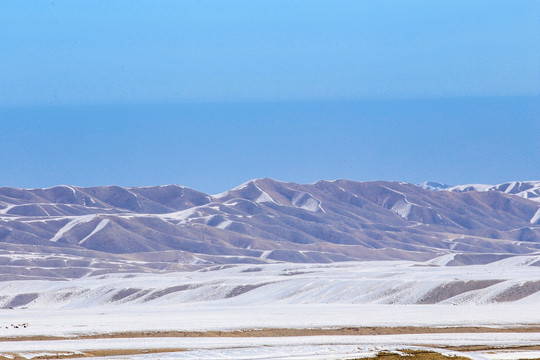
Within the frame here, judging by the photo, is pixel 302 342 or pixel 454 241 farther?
pixel 454 241

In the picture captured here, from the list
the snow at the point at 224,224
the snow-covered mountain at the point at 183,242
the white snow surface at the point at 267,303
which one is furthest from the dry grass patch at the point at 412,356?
the snow at the point at 224,224

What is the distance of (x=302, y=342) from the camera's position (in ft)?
121

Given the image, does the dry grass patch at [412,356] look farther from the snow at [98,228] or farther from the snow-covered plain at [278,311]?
the snow at [98,228]

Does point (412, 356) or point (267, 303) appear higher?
point (412, 356)

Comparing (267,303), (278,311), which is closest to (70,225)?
(267,303)

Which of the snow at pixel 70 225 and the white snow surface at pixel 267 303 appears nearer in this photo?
the white snow surface at pixel 267 303

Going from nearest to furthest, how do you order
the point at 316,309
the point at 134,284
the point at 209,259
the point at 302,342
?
the point at 302,342
the point at 316,309
the point at 134,284
the point at 209,259

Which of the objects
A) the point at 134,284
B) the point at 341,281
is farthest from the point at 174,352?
the point at 134,284

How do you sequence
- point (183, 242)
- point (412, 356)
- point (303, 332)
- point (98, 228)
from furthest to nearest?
point (183, 242)
point (98, 228)
point (303, 332)
point (412, 356)

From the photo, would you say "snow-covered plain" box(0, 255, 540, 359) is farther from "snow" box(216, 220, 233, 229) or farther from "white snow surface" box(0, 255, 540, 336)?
"snow" box(216, 220, 233, 229)

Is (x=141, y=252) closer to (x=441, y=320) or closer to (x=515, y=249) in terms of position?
(x=515, y=249)

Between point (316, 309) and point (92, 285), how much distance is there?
36659 mm

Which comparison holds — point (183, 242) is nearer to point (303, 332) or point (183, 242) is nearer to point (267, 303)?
point (267, 303)

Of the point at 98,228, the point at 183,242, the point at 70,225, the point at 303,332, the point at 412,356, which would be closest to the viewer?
the point at 412,356
